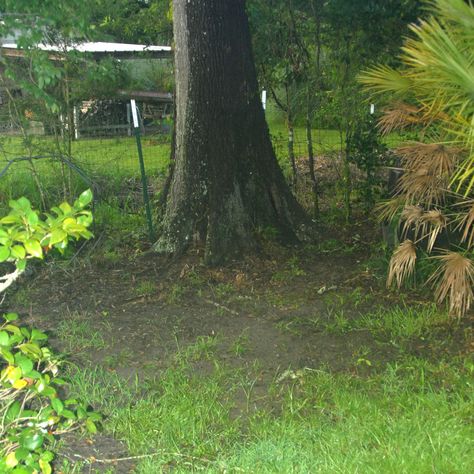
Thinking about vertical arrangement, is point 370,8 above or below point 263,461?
above

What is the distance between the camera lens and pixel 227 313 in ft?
20.2

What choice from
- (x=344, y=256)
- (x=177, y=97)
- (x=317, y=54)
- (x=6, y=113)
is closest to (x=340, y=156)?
(x=317, y=54)

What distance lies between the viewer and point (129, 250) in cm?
788

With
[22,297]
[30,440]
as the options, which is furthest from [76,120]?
[30,440]

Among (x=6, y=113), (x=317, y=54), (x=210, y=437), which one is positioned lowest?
(x=210, y=437)

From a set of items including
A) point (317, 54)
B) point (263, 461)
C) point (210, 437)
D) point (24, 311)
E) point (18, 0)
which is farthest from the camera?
point (317, 54)

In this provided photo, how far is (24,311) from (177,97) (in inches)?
105

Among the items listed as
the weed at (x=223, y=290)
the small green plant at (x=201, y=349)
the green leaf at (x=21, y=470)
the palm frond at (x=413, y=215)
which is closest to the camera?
the green leaf at (x=21, y=470)

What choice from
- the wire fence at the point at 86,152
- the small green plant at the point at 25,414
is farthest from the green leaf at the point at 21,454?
the wire fence at the point at 86,152

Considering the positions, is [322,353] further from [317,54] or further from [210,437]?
[317,54]

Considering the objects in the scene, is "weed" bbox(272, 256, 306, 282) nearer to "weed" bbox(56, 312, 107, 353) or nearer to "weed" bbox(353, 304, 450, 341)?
"weed" bbox(353, 304, 450, 341)

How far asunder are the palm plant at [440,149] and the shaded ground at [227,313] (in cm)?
44

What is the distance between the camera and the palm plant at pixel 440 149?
4957 mm

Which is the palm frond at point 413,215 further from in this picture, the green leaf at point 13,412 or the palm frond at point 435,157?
the green leaf at point 13,412
